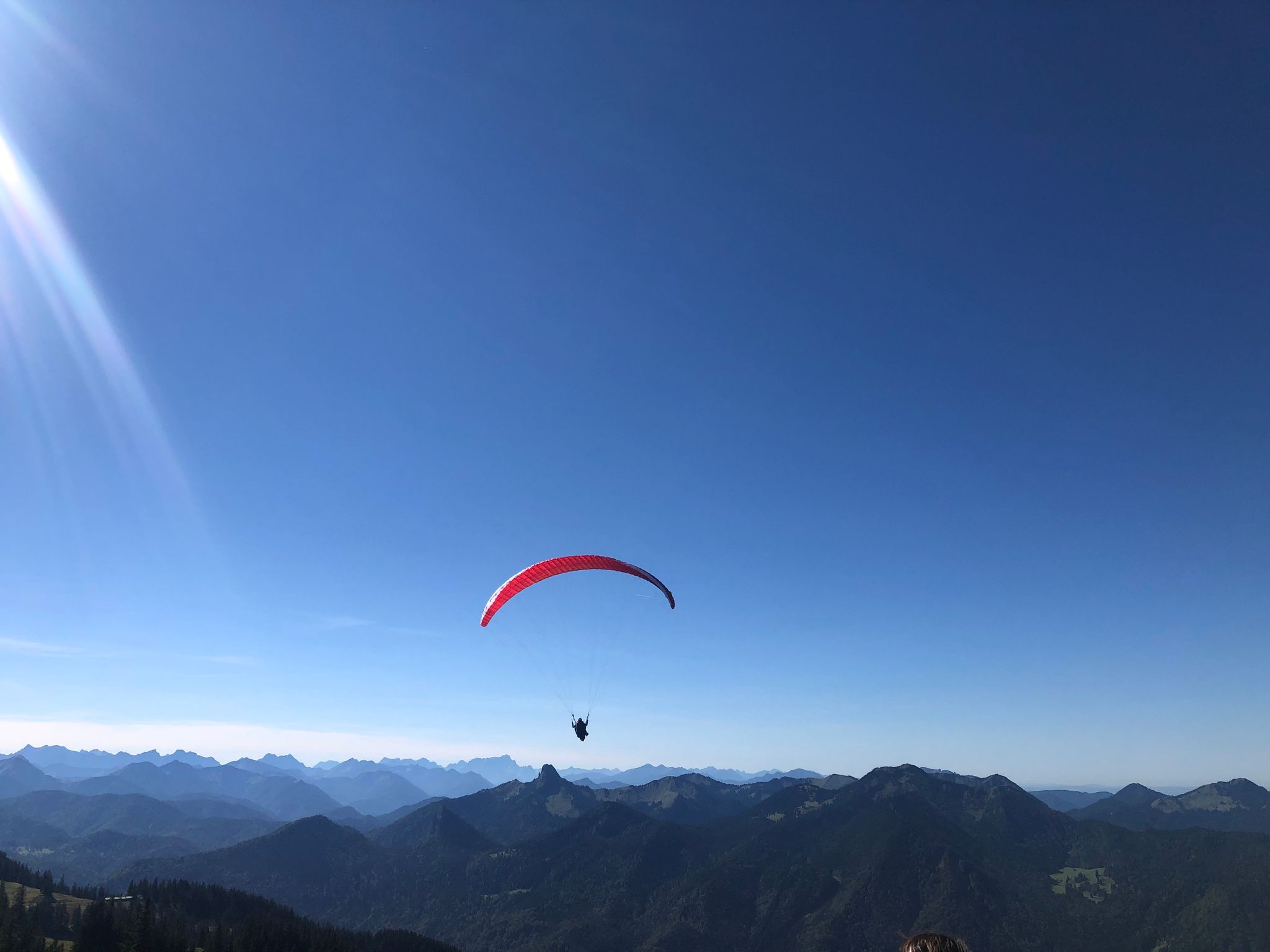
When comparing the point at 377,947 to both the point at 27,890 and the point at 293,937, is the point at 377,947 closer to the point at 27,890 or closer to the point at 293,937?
the point at 293,937

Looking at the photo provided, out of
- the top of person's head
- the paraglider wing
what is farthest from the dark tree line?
the top of person's head

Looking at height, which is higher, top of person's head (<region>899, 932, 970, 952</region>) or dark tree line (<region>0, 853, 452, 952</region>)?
top of person's head (<region>899, 932, 970, 952</region>)

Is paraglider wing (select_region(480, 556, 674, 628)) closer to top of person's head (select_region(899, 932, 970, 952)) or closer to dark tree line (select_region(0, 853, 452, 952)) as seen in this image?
top of person's head (select_region(899, 932, 970, 952))

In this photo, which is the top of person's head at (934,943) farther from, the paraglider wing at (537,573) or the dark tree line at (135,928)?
the dark tree line at (135,928)

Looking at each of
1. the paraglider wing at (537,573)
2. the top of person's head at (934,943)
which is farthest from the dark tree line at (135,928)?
the top of person's head at (934,943)

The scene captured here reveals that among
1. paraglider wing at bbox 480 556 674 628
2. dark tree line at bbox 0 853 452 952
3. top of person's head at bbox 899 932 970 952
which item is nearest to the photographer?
top of person's head at bbox 899 932 970 952

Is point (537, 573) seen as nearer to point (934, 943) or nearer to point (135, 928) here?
point (934, 943)

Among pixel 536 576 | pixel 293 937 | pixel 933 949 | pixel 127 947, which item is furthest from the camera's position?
pixel 293 937

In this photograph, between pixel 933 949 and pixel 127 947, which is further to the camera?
pixel 127 947

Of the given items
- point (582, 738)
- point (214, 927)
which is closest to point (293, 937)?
point (214, 927)
